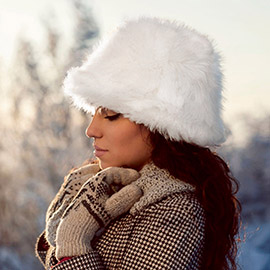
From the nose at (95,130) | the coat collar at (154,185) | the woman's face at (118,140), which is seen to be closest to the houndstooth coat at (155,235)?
the coat collar at (154,185)

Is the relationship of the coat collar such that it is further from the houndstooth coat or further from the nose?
the nose

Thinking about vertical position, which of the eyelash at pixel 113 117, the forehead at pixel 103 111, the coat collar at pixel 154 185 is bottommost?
the coat collar at pixel 154 185

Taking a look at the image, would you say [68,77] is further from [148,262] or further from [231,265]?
[231,265]

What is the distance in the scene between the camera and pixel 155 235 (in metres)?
1.52

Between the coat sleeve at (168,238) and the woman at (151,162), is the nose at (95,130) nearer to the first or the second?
the woman at (151,162)

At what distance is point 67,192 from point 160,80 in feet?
1.96

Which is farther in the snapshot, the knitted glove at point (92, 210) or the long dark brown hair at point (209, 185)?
the long dark brown hair at point (209, 185)

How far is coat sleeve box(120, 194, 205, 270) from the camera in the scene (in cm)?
150

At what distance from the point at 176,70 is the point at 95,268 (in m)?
0.65

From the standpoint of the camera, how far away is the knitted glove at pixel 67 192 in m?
1.77

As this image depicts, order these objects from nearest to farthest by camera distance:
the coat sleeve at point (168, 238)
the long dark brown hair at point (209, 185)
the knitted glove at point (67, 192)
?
the coat sleeve at point (168, 238), the long dark brown hair at point (209, 185), the knitted glove at point (67, 192)

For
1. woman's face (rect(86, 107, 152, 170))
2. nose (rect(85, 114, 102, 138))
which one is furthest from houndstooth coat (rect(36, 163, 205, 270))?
nose (rect(85, 114, 102, 138))

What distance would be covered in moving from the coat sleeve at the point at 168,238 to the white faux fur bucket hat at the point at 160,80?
23cm

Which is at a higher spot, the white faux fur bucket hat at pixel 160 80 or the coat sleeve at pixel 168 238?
the white faux fur bucket hat at pixel 160 80
